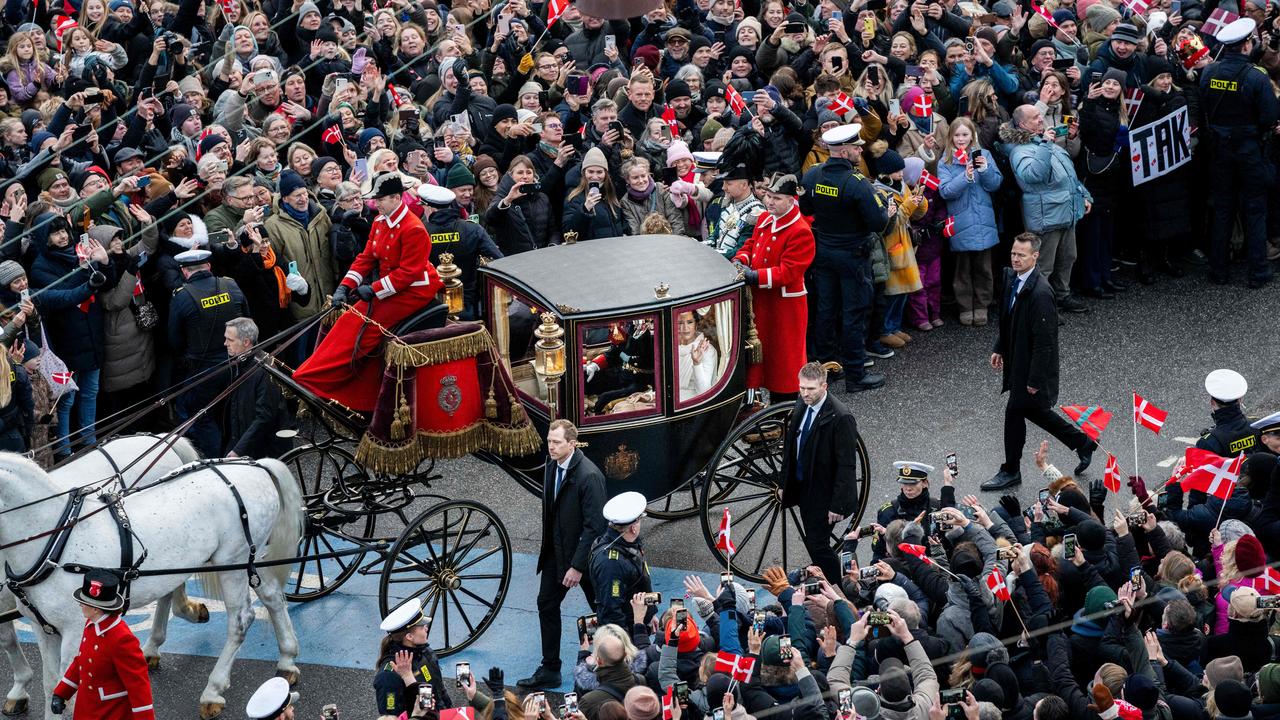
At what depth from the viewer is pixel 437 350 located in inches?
412

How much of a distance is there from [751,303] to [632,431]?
1264mm

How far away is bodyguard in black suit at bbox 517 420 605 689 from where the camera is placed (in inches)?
406

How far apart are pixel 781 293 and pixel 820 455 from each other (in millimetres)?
1307

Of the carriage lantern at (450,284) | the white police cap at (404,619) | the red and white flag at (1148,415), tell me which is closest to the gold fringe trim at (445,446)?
the carriage lantern at (450,284)

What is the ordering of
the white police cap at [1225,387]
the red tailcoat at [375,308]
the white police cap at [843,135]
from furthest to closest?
1. the white police cap at [843,135]
2. the white police cap at [1225,387]
3. the red tailcoat at [375,308]

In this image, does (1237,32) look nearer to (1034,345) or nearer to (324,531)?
(1034,345)

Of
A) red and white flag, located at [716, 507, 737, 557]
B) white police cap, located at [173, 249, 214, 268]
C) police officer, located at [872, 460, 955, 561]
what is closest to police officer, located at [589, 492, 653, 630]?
red and white flag, located at [716, 507, 737, 557]

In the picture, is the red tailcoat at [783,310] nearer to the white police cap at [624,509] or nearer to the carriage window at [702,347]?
the carriage window at [702,347]

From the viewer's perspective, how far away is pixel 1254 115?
51.1ft

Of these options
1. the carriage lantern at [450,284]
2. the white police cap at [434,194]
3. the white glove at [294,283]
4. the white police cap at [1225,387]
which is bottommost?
the white police cap at [1225,387]

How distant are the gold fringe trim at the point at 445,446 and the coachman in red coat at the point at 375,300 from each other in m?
0.44

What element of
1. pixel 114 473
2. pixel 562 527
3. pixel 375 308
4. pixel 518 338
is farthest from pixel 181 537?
pixel 518 338

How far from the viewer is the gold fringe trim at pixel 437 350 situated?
10.4 m

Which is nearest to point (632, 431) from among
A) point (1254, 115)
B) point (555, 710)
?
point (555, 710)
